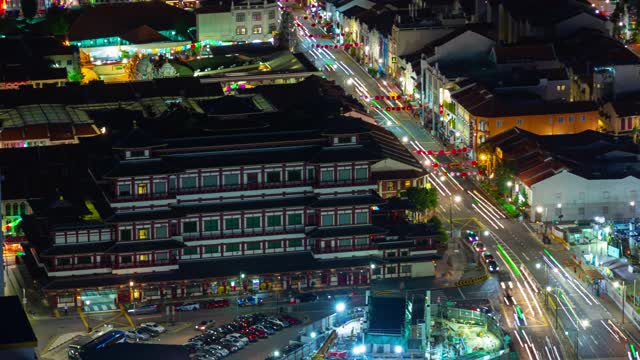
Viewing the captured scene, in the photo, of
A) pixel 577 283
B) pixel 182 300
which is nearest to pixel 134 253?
pixel 182 300

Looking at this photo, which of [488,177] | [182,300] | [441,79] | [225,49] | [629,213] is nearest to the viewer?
[182,300]

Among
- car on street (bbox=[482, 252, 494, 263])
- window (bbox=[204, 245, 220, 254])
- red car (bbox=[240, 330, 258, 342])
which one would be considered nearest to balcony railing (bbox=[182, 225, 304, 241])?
window (bbox=[204, 245, 220, 254])

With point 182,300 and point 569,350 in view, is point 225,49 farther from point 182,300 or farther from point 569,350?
point 569,350

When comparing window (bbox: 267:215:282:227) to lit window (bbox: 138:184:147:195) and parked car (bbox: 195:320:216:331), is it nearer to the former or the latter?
lit window (bbox: 138:184:147:195)

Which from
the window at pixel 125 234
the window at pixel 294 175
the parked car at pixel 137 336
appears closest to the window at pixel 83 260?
the window at pixel 125 234

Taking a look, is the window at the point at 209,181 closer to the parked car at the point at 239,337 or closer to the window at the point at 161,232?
the window at the point at 161,232

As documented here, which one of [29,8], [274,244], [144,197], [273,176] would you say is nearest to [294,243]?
[274,244]
